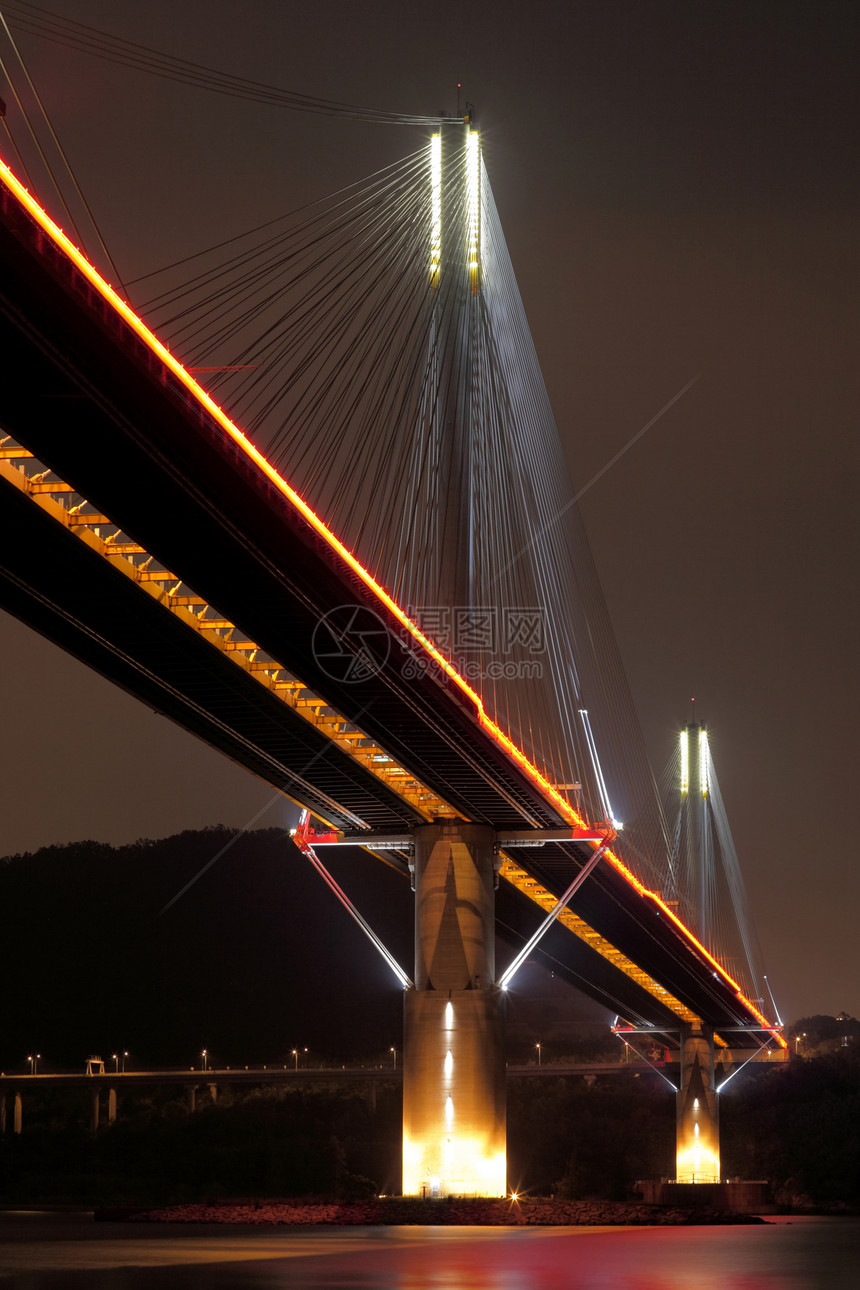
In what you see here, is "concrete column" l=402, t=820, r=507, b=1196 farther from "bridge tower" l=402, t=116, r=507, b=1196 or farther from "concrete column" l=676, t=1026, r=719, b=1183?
"concrete column" l=676, t=1026, r=719, b=1183

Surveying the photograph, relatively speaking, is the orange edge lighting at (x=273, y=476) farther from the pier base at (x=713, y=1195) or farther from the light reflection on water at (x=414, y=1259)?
the pier base at (x=713, y=1195)

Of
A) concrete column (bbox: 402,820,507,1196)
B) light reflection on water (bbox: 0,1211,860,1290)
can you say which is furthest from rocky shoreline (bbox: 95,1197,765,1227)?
concrete column (bbox: 402,820,507,1196)

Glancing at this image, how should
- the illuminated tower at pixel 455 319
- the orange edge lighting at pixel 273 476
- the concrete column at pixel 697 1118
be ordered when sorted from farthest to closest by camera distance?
the concrete column at pixel 697 1118 → the illuminated tower at pixel 455 319 → the orange edge lighting at pixel 273 476

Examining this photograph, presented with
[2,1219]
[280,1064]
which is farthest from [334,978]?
[2,1219]

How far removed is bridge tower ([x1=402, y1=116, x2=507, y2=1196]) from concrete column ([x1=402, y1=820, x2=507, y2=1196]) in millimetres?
25

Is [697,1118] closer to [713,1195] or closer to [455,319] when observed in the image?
[713,1195]

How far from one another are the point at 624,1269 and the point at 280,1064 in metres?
141

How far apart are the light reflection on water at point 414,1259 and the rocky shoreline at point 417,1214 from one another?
48.7 inches

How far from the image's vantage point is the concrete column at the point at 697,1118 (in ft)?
299

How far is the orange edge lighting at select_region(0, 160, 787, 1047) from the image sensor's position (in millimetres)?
20734

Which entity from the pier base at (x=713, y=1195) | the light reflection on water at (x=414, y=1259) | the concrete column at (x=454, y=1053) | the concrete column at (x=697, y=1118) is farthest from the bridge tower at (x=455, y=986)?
the concrete column at (x=697, y=1118)

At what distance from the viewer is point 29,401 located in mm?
23781

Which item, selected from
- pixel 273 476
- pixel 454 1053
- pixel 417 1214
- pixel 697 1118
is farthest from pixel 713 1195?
pixel 273 476

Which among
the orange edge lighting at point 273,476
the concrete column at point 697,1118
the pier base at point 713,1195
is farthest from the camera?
the concrete column at point 697,1118
